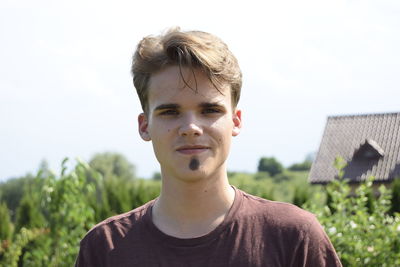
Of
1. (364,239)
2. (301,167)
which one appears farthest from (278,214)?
(301,167)

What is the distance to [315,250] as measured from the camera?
1932 millimetres

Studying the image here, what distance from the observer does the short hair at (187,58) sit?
6.52 feet

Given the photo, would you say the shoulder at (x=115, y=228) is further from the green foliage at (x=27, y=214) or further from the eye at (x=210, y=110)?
the green foliage at (x=27, y=214)

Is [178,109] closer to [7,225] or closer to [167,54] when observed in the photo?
[167,54]

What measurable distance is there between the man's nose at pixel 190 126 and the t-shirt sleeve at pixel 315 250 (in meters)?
0.42

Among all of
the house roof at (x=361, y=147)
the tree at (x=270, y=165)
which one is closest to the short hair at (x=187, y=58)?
the house roof at (x=361, y=147)

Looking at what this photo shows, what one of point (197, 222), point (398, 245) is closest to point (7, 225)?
point (398, 245)

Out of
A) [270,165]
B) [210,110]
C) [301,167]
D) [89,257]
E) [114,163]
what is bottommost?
[301,167]

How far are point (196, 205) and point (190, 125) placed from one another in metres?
0.27

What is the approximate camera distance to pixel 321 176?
2277 cm

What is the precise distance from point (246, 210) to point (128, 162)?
54.3 m

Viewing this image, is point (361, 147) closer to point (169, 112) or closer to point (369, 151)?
point (369, 151)

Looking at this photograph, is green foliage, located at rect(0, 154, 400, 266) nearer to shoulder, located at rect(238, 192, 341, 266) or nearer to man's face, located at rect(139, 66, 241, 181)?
shoulder, located at rect(238, 192, 341, 266)

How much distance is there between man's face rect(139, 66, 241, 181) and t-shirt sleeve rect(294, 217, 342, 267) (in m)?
0.32
